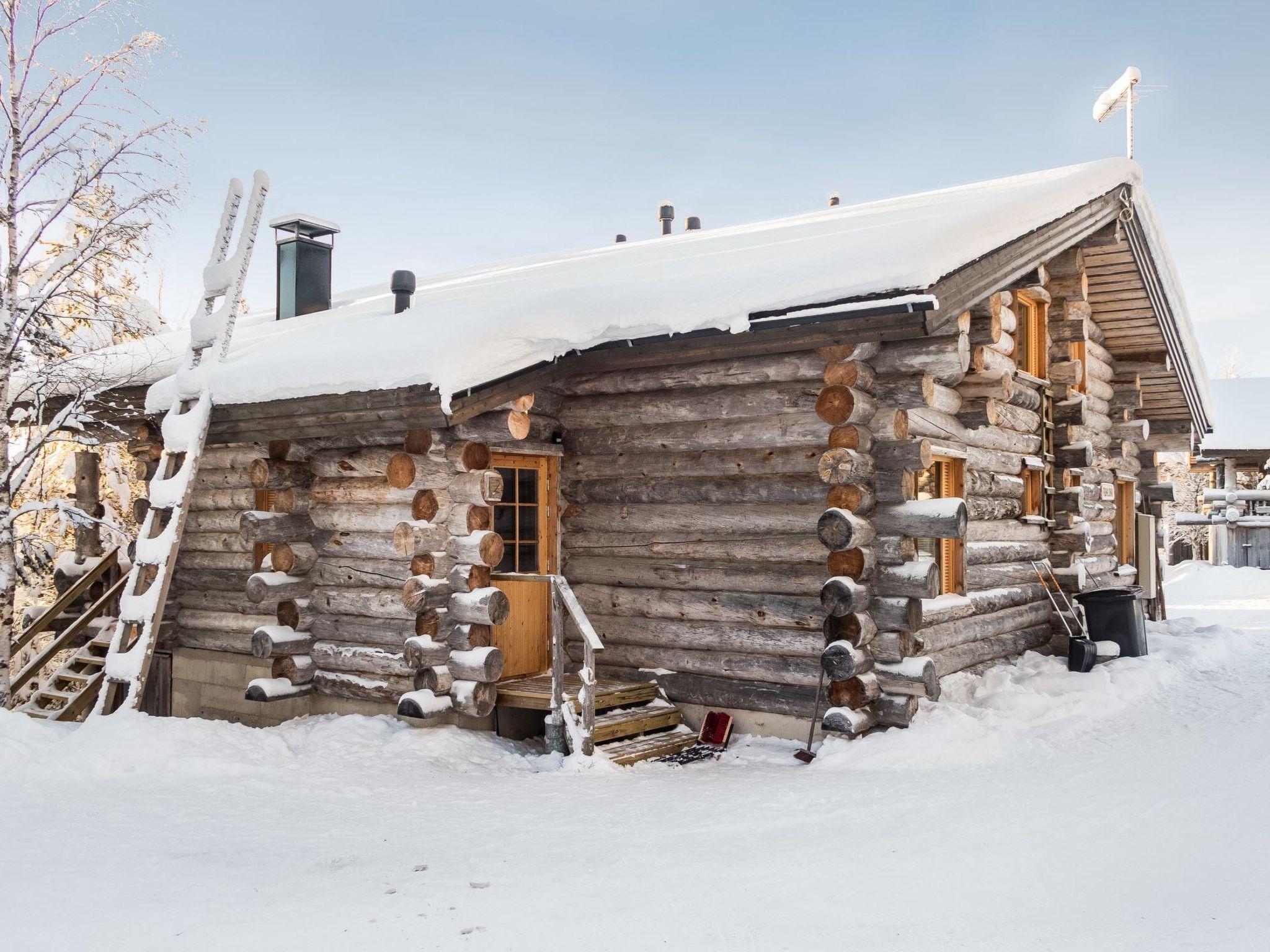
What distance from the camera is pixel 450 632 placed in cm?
822

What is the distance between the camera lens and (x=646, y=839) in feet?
19.3

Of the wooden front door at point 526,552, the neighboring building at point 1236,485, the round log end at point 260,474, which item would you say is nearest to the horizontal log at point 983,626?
the wooden front door at point 526,552

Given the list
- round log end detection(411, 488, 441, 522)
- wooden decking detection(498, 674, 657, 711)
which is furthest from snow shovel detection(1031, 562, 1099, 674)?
round log end detection(411, 488, 441, 522)

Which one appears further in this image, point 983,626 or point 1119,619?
point 1119,619

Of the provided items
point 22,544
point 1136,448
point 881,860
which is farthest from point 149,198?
point 1136,448

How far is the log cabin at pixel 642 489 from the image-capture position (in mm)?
7895

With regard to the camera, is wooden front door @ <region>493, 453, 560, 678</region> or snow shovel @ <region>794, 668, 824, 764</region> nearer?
snow shovel @ <region>794, 668, 824, 764</region>

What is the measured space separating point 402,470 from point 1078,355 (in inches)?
340

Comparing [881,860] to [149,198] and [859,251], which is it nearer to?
[859,251]

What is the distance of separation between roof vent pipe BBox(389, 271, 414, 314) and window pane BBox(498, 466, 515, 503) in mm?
2547

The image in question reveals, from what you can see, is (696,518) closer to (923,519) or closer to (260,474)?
(923,519)

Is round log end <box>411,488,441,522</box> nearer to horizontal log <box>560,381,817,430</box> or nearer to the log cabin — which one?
the log cabin

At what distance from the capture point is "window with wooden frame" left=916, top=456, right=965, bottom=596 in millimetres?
9852

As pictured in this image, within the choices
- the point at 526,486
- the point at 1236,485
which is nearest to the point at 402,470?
the point at 526,486
